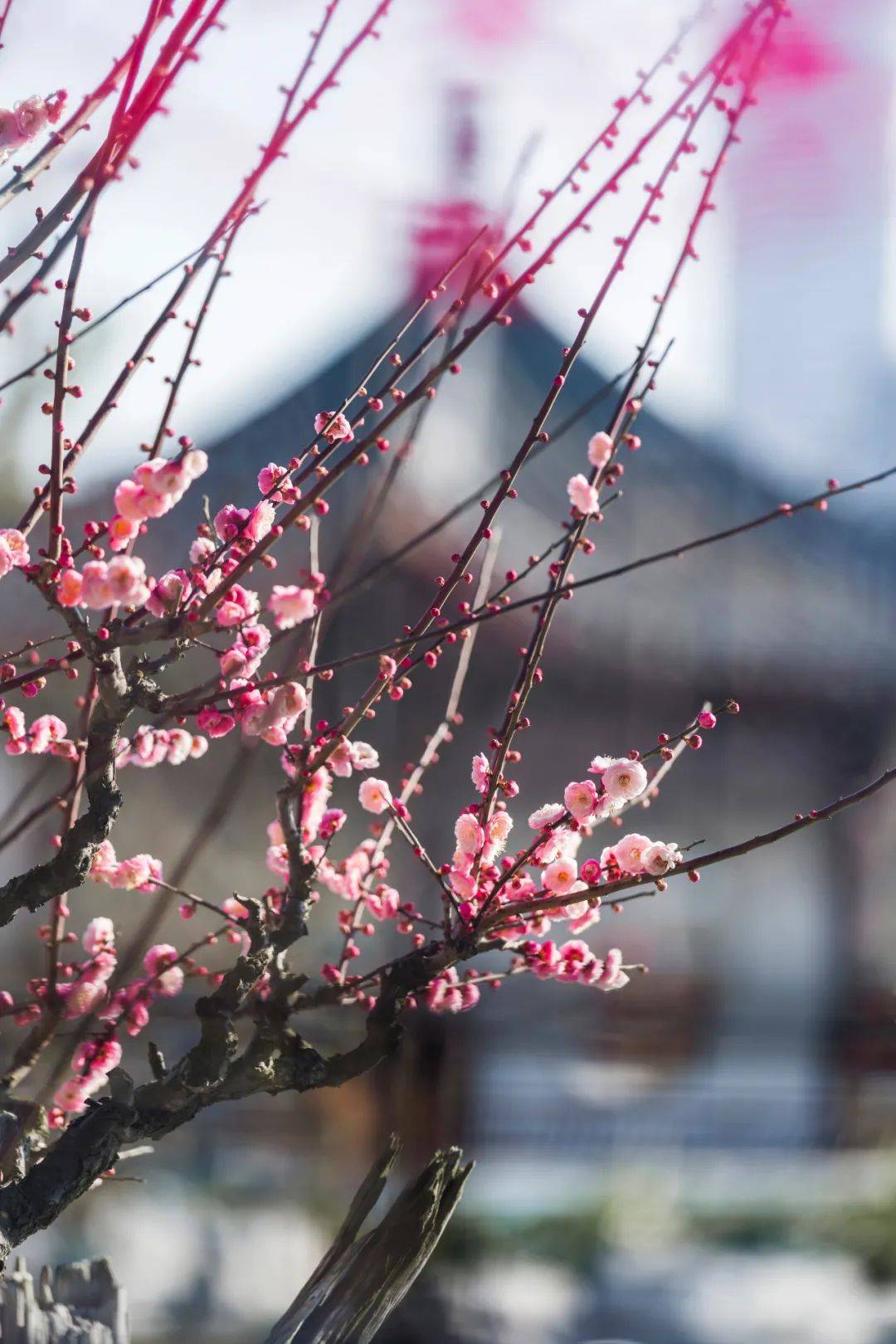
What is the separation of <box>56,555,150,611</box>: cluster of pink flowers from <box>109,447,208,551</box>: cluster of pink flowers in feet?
0.20

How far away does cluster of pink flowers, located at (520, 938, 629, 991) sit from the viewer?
1.74 meters

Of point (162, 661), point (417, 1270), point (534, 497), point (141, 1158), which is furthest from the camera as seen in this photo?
point (534, 497)

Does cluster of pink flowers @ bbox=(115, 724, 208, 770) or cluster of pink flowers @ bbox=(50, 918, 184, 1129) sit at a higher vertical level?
cluster of pink flowers @ bbox=(115, 724, 208, 770)

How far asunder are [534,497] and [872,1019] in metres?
3.58

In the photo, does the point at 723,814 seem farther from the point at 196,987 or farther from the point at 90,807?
the point at 90,807

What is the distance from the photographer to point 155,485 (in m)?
1.33

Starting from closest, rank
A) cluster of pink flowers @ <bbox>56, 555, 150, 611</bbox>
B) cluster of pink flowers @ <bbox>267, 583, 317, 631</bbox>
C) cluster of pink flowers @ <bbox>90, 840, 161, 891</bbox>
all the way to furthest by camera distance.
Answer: cluster of pink flowers @ <bbox>56, 555, 150, 611</bbox> < cluster of pink flowers @ <bbox>267, 583, 317, 631</bbox> < cluster of pink flowers @ <bbox>90, 840, 161, 891</bbox>

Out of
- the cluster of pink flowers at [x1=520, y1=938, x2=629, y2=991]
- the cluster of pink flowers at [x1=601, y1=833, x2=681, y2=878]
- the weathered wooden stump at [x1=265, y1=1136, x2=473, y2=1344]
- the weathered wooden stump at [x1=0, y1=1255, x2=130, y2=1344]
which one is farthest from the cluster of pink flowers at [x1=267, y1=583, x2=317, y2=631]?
the weathered wooden stump at [x1=0, y1=1255, x2=130, y2=1344]

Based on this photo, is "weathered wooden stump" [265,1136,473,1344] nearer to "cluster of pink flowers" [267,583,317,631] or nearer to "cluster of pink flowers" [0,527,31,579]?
"cluster of pink flowers" [267,583,317,631]

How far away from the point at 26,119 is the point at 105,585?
0.60 meters

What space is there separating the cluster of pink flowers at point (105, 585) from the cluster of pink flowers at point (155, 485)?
0.20ft

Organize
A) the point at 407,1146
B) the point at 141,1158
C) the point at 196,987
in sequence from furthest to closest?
the point at 196,987, the point at 141,1158, the point at 407,1146

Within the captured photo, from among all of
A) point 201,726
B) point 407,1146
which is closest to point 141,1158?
point 407,1146

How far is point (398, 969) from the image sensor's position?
1.63 meters
